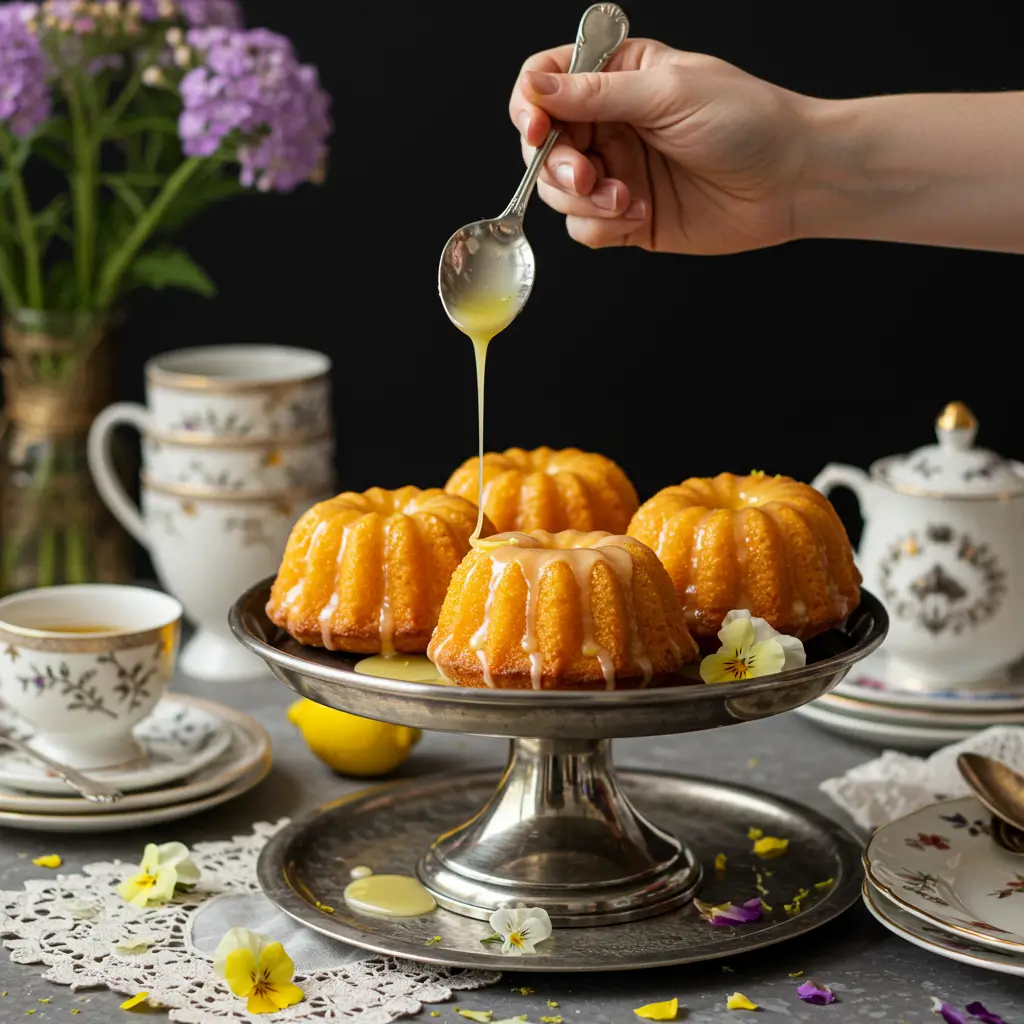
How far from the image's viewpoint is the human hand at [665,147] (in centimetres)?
147

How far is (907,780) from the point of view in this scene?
64.2 inches

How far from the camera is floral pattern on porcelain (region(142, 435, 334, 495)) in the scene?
2090 millimetres

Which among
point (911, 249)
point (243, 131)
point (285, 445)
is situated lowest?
point (285, 445)

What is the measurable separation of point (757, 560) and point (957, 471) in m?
0.59

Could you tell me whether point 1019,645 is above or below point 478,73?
below

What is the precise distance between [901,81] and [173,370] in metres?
1.29

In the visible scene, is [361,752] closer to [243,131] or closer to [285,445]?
[285,445]

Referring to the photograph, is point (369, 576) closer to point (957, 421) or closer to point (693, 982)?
point (693, 982)

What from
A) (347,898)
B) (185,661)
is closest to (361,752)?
(347,898)

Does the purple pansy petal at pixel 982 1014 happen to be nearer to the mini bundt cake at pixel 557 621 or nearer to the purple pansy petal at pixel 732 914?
the purple pansy petal at pixel 732 914

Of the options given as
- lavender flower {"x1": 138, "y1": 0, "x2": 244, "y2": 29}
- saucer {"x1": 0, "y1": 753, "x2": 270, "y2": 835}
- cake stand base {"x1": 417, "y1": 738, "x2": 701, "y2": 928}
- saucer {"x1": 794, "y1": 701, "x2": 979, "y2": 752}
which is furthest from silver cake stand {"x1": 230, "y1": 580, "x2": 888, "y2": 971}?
lavender flower {"x1": 138, "y1": 0, "x2": 244, "y2": 29}

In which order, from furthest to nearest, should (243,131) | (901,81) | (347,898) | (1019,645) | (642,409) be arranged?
(642,409) → (901,81) → (243,131) → (1019,645) → (347,898)

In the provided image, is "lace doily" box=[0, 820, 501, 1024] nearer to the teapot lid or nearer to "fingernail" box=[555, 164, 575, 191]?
"fingernail" box=[555, 164, 575, 191]

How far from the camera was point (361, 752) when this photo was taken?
168 centimetres
